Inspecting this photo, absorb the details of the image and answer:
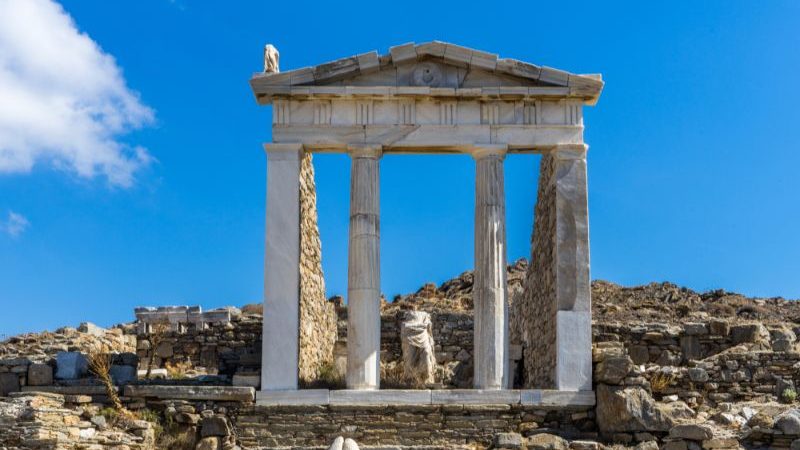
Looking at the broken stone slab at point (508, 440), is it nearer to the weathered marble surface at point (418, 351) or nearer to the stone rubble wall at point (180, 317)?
the weathered marble surface at point (418, 351)

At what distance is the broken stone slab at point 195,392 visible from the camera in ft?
69.3

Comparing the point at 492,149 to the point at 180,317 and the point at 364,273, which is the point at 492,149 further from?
the point at 180,317

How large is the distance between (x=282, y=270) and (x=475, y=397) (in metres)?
3.99

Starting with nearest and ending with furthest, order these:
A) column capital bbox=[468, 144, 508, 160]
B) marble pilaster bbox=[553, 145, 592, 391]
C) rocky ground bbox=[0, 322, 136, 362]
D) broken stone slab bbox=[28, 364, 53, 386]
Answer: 1. marble pilaster bbox=[553, 145, 592, 391]
2. broken stone slab bbox=[28, 364, 53, 386]
3. column capital bbox=[468, 144, 508, 160]
4. rocky ground bbox=[0, 322, 136, 362]

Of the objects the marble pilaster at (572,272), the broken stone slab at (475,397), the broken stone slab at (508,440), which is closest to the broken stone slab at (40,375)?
the broken stone slab at (475,397)

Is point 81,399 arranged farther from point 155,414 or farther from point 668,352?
point 668,352

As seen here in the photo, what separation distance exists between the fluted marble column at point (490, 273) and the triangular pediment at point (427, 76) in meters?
1.31

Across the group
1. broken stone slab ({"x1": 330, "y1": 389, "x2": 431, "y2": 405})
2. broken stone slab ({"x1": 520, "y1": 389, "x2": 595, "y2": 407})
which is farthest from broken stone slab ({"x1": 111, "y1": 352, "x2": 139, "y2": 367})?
broken stone slab ({"x1": 520, "y1": 389, "x2": 595, "y2": 407})

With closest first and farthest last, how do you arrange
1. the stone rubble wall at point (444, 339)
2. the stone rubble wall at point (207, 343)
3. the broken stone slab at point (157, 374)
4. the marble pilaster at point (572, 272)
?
1. the marble pilaster at point (572, 272)
2. the broken stone slab at point (157, 374)
3. the stone rubble wall at point (207, 343)
4. the stone rubble wall at point (444, 339)

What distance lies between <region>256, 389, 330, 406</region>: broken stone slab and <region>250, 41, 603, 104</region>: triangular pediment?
5.21m

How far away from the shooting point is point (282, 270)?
856 inches

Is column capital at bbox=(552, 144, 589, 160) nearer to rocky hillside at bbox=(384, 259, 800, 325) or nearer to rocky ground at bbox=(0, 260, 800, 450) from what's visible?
rocky ground at bbox=(0, 260, 800, 450)

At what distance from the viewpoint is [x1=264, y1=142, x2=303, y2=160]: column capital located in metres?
22.1

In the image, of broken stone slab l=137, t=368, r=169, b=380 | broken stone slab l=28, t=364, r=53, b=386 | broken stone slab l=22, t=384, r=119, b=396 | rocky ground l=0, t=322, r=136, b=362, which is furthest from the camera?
rocky ground l=0, t=322, r=136, b=362
